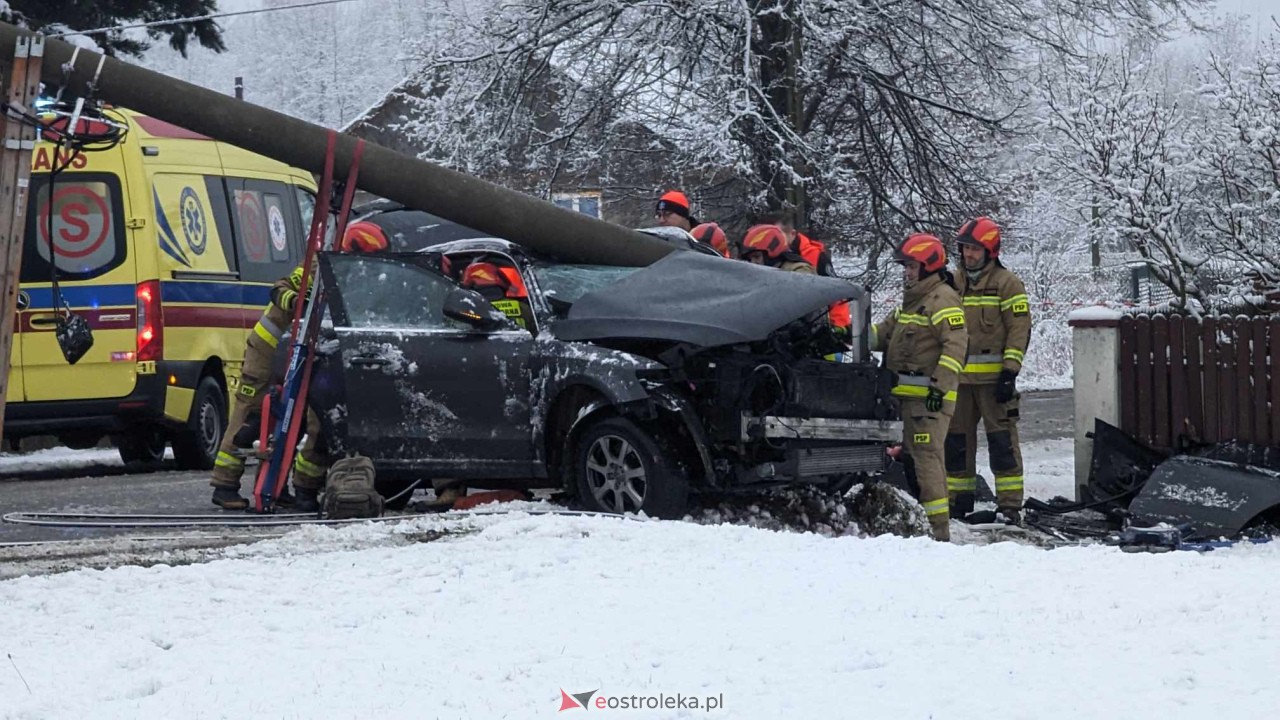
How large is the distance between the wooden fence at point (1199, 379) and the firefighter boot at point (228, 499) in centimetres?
575

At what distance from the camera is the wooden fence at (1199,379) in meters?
10.4

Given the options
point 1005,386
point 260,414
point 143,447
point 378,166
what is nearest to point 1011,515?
point 1005,386

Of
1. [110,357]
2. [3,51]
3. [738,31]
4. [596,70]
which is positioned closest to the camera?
[3,51]

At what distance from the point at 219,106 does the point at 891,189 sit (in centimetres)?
1136

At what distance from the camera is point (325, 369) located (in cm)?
938

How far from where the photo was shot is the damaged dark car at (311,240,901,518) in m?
8.30

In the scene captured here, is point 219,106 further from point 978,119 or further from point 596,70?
point 978,119

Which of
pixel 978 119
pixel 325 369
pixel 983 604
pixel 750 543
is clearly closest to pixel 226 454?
pixel 325 369

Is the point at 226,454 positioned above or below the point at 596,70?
below

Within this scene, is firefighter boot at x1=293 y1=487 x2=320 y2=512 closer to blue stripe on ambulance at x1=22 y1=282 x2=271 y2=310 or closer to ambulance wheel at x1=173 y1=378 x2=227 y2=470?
blue stripe on ambulance at x1=22 y1=282 x2=271 y2=310

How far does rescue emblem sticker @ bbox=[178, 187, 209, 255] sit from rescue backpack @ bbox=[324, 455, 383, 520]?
4905 millimetres

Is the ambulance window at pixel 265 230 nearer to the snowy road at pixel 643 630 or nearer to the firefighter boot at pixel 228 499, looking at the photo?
the firefighter boot at pixel 228 499

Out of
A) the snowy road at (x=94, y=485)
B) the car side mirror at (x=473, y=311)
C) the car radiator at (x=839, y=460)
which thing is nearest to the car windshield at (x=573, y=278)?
the car side mirror at (x=473, y=311)

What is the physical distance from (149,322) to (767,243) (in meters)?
5.15
